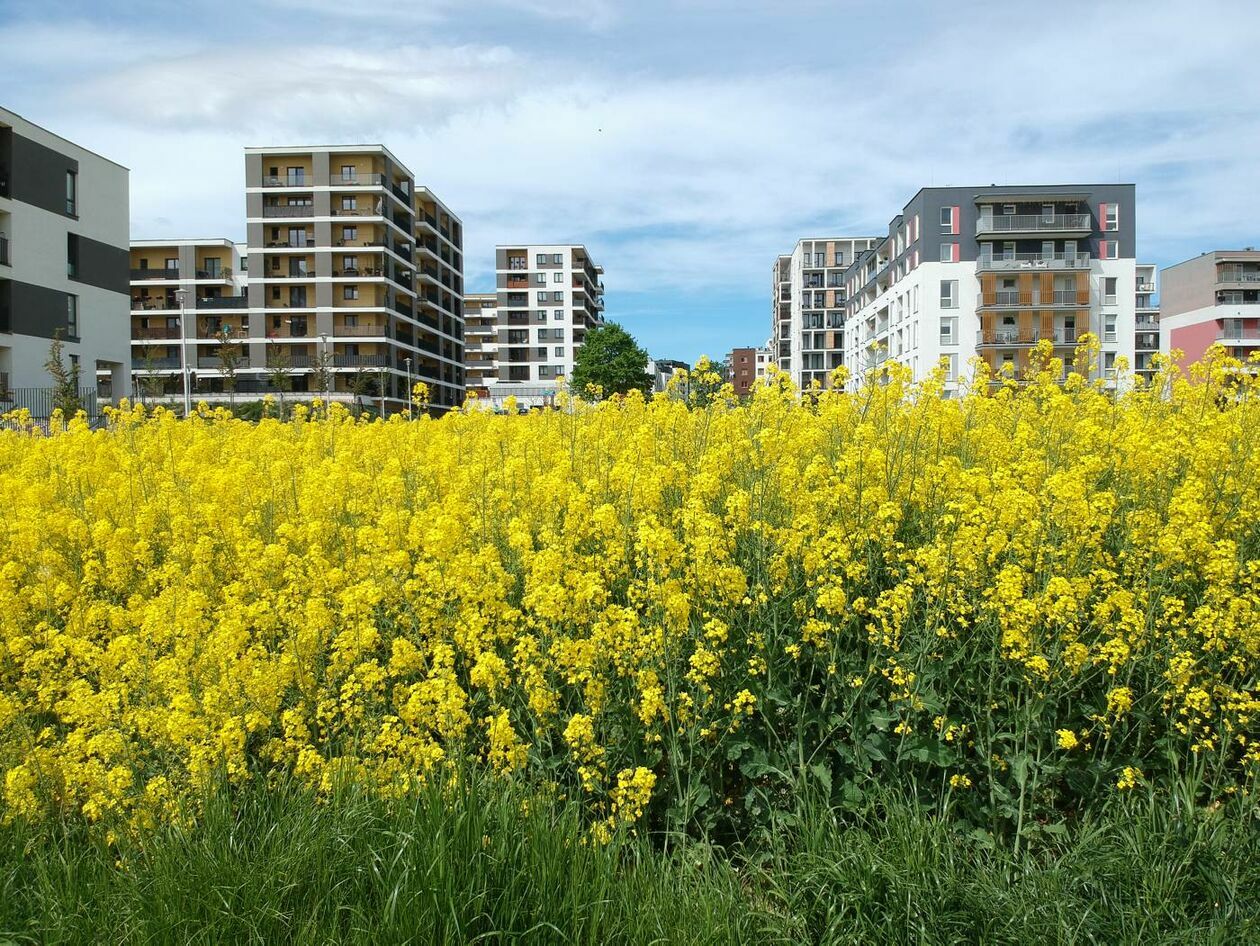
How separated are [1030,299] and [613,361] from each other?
115 feet

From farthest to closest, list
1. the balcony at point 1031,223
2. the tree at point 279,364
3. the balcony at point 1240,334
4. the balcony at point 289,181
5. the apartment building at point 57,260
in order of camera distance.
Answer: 1. the balcony at point 1240,334
2. the balcony at point 289,181
3. the balcony at point 1031,223
4. the tree at point 279,364
5. the apartment building at point 57,260

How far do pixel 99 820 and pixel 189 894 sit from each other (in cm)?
96

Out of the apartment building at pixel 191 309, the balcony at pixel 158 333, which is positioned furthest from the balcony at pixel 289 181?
the balcony at pixel 158 333

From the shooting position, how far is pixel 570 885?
2.85m

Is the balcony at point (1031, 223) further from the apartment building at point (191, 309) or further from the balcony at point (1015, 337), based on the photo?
the apartment building at point (191, 309)

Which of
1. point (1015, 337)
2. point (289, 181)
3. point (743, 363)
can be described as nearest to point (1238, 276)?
point (1015, 337)

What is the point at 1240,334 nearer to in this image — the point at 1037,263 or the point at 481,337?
the point at 1037,263

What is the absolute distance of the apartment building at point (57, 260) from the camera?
33688 mm

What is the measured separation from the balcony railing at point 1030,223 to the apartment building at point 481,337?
7122 cm

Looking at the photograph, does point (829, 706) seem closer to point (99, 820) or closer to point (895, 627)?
point (895, 627)

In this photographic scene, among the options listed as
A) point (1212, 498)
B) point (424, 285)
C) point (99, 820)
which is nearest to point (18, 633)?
point (99, 820)

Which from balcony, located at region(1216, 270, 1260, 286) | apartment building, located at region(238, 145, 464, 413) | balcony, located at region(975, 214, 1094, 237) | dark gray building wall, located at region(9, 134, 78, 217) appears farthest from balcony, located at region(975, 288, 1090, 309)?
dark gray building wall, located at region(9, 134, 78, 217)

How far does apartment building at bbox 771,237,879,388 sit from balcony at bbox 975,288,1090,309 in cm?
4471

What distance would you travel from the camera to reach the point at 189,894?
9.25 feet
